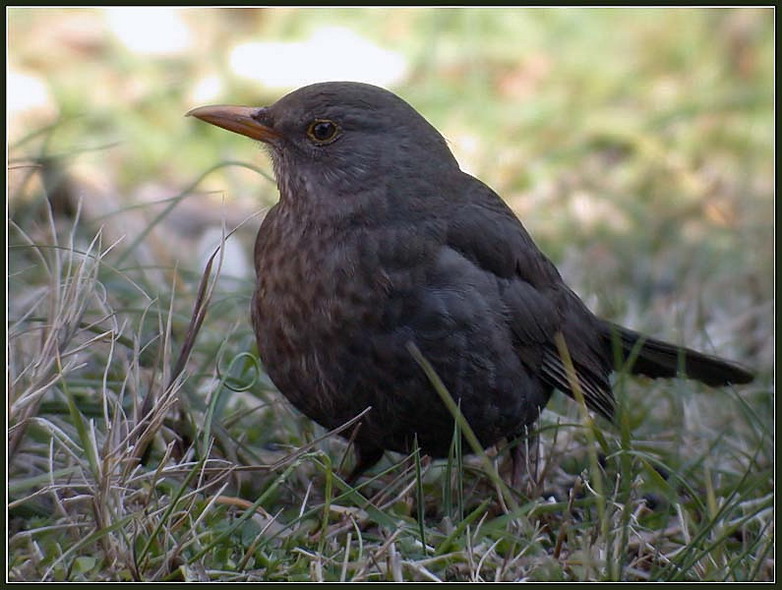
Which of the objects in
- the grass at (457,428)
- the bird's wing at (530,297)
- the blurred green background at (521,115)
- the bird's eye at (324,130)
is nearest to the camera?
the grass at (457,428)

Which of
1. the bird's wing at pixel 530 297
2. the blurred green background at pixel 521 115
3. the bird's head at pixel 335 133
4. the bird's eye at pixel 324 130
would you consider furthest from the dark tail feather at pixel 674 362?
the bird's eye at pixel 324 130

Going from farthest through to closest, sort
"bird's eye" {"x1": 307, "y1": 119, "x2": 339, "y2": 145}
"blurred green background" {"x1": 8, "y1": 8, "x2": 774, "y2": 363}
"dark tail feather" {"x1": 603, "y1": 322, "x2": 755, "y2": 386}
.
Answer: "blurred green background" {"x1": 8, "y1": 8, "x2": 774, "y2": 363} → "dark tail feather" {"x1": 603, "y1": 322, "x2": 755, "y2": 386} → "bird's eye" {"x1": 307, "y1": 119, "x2": 339, "y2": 145}

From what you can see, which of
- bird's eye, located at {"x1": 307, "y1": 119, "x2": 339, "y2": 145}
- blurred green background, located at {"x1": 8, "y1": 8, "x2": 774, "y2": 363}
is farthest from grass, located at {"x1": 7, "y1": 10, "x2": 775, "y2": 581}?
bird's eye, located at {"x1": 307, "y1": 119, "x2": 339, "y2": 145}

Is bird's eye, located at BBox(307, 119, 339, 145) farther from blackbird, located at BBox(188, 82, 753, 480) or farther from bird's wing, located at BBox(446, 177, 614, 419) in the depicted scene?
bird's wing, located at BBox(446, 177, 614, 419)

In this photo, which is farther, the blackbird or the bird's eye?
the bird's eye

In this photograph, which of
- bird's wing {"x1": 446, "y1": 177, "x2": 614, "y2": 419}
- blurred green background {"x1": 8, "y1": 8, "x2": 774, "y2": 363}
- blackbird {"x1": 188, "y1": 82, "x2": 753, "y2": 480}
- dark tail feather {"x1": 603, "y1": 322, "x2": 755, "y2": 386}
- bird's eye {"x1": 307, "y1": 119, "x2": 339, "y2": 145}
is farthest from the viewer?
blurred green background {"x1": 8, "y1": 8, "x2": 774, "y2": 363}

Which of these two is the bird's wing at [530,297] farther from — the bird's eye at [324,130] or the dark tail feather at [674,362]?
the bird's eye at [324,130]

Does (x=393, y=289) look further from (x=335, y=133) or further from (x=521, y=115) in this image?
(x=521, y=115)
